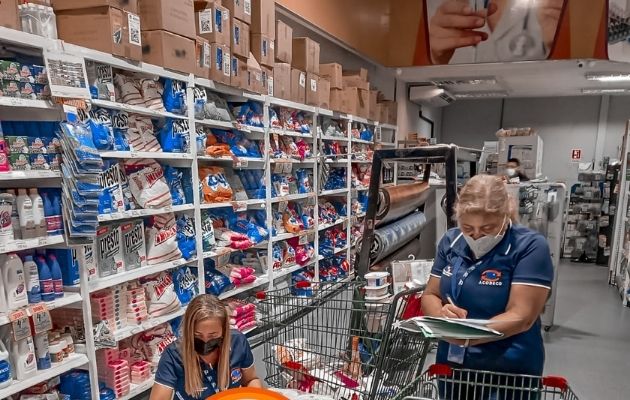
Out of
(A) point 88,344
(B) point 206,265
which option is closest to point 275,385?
(A) point 88,344

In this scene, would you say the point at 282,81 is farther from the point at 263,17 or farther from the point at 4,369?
the point at 4,369

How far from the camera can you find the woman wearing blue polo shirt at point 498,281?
1.64 meters

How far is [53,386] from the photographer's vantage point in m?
2.61

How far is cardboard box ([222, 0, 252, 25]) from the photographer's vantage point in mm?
3736

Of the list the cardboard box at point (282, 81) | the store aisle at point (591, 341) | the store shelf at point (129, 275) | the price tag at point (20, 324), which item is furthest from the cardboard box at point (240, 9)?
the store aisle at point (591, 341)

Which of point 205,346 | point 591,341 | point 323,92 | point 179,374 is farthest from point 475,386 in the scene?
point 323,92

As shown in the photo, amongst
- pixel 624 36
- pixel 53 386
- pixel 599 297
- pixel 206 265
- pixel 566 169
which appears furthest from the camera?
pixel 566 169

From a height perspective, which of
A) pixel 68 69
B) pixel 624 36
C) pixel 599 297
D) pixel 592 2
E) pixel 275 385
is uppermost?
pixel 592 2

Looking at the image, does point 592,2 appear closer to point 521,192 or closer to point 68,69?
point 521,192

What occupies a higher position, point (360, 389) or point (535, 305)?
point (535, 305)

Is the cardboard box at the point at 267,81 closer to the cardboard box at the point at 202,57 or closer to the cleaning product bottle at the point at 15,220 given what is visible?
the cardboard box at the point at 202,57

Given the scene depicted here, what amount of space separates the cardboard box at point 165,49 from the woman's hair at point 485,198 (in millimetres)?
2246

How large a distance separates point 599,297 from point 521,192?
264 centimetres

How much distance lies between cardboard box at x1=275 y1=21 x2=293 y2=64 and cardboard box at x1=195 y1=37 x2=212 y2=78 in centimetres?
118
